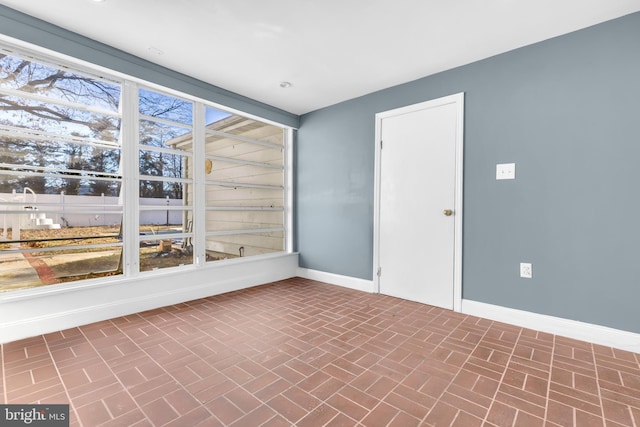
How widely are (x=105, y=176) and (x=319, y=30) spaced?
245 cm

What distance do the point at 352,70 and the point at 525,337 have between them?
120 inches

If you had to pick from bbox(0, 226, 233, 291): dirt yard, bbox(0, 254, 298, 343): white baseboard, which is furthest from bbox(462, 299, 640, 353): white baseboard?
bbox(0, 226, 233, 291): dirt yard

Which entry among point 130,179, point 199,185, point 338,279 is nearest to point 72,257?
point 130,179

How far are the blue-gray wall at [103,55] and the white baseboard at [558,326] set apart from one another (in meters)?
3.72

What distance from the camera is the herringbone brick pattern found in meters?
1.53

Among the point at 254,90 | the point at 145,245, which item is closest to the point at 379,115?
the point at 254,90

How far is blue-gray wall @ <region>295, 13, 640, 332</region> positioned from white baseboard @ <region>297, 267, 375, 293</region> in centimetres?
124

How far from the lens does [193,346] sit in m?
2.26

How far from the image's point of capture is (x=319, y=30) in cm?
245

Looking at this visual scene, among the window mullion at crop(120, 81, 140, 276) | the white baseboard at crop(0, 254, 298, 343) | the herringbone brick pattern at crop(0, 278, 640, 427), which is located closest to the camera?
the herringbone brick pattern at crop(0, 278, 640, 427)

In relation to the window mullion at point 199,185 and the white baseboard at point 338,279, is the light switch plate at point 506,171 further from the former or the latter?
the window mullion at point 199,185

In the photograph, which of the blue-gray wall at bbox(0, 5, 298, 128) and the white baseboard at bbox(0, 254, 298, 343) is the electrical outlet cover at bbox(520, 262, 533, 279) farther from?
the blue-gray wall at bbox(0, 5, 298, 128)

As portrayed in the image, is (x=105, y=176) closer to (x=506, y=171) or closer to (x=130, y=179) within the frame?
(x=130, y=179)

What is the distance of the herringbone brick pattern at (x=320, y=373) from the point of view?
1.53 meters
